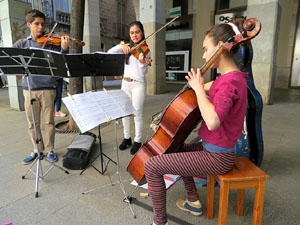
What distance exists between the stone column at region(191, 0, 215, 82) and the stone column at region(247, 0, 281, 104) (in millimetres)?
4798

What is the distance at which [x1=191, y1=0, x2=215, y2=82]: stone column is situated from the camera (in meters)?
11.5

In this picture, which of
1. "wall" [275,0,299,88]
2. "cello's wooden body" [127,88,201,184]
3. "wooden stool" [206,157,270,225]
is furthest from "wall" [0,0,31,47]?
"wall" [275,0,299,88]

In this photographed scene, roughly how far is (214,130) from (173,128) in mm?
290

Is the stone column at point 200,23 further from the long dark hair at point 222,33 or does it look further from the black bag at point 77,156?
the long dark hair at point 222,33

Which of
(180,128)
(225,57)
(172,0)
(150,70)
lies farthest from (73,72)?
(172,0)

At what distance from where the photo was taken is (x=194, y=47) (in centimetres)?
1228

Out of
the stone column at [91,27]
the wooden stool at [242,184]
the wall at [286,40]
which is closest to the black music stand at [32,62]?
the wooden stool at [242,184]

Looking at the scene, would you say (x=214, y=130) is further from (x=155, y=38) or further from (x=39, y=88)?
(x=155, y=38)

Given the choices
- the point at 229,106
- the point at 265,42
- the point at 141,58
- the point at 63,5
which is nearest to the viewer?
the point at 229,106

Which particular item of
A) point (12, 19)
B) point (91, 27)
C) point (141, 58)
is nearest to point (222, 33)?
point (141, 58)

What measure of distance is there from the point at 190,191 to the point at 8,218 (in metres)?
1.58

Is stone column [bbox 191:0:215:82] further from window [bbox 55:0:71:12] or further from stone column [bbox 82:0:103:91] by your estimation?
window [bbox 55:0:71:12]

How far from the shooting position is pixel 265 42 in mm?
6094

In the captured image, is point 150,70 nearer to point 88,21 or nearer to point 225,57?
point 88,21
